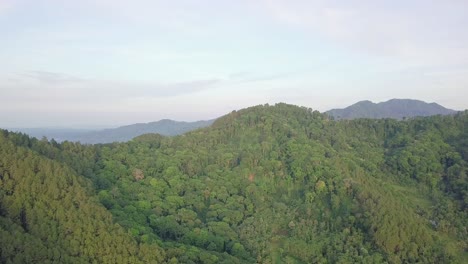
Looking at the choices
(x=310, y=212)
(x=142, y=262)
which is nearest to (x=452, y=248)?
(x=310, y=212)

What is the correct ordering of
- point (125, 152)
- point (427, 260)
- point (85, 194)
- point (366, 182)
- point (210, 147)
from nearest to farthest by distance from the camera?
1. point (85, 194)
2. point (427, 260)
3. point (366, 182)
4. point (125, 152)
5. point (210, 147)

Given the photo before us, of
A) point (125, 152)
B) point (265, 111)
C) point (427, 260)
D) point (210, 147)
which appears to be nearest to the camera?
point (427, 260)

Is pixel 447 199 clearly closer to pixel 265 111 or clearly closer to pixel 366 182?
pixel 366 182

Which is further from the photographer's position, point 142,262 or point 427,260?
point 427,260

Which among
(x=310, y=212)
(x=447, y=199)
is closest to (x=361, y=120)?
(x=447, y=199)

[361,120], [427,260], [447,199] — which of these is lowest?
[427,260]

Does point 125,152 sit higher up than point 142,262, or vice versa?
point 125,152
